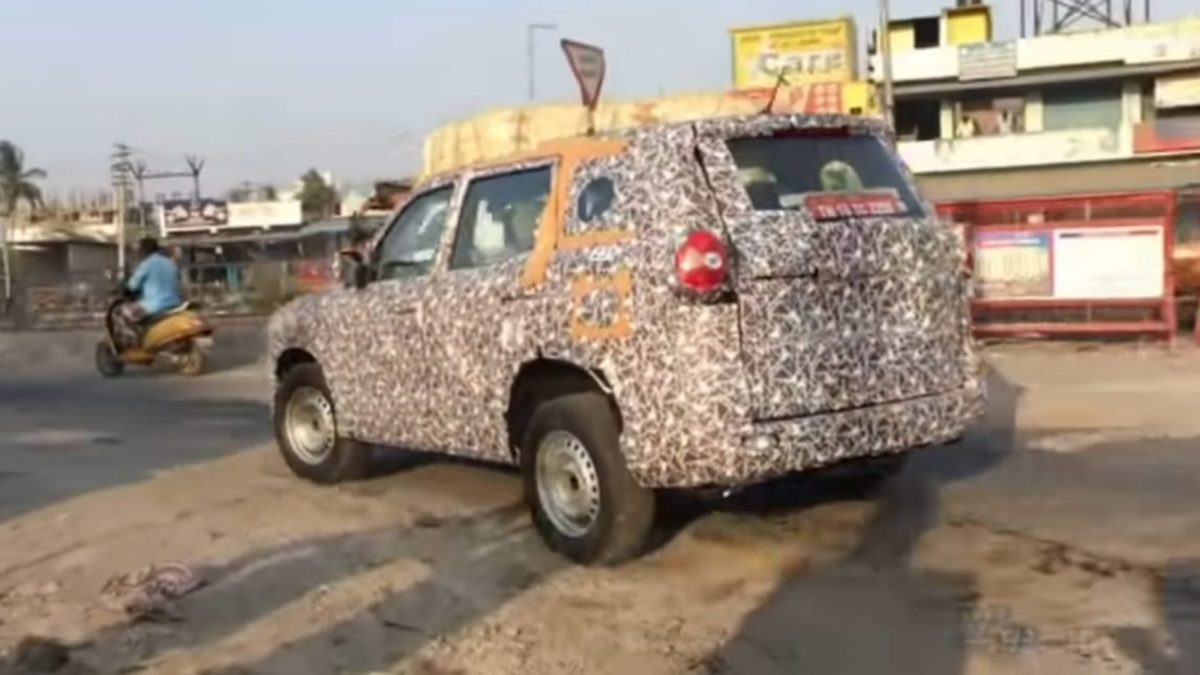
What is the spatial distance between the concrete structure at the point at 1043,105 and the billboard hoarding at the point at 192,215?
3387 centimetres

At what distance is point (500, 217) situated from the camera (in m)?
7.27

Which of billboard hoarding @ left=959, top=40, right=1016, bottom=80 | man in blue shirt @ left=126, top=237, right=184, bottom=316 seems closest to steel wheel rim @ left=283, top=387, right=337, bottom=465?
man in blue shirt @ left=126, top=237, right=184, bottom=316

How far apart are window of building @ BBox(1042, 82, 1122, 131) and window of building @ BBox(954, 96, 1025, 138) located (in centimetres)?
78

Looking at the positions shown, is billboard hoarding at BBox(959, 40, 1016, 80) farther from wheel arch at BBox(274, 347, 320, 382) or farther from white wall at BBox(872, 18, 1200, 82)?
wheel arch at BBox(274, 347, 320, 382)

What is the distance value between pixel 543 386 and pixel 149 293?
11.6 metres

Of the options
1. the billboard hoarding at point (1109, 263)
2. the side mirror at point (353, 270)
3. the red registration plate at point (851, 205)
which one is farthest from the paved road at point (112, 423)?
the billboard hoarding at point (1109, 263)

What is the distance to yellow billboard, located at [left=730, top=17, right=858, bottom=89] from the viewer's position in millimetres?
44500

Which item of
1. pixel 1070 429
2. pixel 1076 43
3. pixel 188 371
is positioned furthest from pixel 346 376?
pixel 1076 43

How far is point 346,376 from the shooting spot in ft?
27.5

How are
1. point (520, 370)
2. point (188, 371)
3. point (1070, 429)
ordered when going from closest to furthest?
point (520, 370) < point (1070, 429) < point (188, 371)

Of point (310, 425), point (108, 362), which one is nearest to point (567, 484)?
point (310, 425)

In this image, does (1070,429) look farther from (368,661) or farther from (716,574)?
(368,661)

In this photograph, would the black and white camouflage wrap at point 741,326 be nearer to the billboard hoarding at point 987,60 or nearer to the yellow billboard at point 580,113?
the yellow billboard at point 580,113

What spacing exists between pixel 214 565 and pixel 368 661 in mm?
1745
